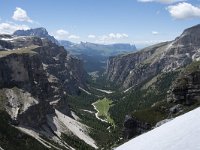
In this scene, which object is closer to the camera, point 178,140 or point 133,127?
point 178,140

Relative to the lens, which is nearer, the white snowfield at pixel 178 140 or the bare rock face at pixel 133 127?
the white snowfield at pixel 178 140

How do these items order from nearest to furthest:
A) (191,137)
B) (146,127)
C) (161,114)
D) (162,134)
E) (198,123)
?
(191,137)
(198,123)
(162,134)
(146,127)
(161,114)

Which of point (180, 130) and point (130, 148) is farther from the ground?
point (180, 130)

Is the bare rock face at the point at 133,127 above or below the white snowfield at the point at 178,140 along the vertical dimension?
below

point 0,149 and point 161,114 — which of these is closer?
point 0,149

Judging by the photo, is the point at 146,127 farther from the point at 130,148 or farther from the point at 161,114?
the point at 130,148

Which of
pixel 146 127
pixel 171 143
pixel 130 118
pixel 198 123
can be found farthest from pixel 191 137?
pixel 130 118

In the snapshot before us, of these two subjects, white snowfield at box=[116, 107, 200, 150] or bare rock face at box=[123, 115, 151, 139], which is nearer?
white snowfield at box=[116, 107, 200, 150]

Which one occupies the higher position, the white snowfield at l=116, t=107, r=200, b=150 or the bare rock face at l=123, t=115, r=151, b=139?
the white snowfield at l=116, t=107, r=200, b=150

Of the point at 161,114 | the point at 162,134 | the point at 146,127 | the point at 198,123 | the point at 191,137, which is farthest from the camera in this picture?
the point at 161,114

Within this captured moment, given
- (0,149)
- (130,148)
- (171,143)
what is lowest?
(0,149)

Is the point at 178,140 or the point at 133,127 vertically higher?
the point at 178,140
